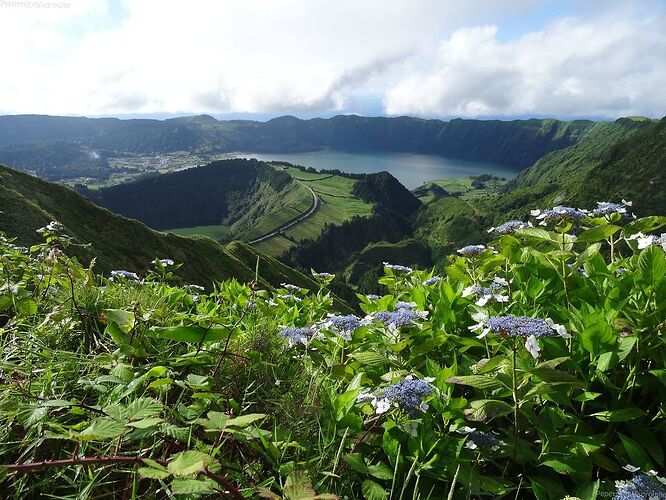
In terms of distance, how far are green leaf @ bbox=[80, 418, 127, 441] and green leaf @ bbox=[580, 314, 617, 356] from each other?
9.35ft

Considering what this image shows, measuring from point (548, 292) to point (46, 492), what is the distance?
398 centimetres

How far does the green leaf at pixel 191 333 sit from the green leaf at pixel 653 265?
313 centimetres

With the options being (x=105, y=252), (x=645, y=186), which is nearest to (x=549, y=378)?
(x=105, y=252)

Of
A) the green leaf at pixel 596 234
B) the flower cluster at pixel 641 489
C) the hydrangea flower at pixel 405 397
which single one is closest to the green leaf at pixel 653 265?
the green leaf at pixel 596 234

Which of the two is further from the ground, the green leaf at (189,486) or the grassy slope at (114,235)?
the green leaf at (189,486)

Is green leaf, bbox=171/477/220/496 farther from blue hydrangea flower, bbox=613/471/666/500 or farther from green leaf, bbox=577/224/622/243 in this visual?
green leaf, bbox=577/224/622/243

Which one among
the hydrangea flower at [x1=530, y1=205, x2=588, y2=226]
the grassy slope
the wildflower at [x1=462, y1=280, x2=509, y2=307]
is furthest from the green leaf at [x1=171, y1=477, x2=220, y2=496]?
the grassy slope

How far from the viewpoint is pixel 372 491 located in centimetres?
254

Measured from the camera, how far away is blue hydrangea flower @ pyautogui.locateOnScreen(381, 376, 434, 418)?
2562 mm

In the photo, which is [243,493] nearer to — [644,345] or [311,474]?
[311,474]

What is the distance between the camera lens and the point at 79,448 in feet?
8.45

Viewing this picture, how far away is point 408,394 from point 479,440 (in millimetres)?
599

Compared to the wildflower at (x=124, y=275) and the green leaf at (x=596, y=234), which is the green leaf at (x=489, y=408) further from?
the wildflower at (x=124, y=275)

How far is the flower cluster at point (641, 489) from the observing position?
2264 mm
